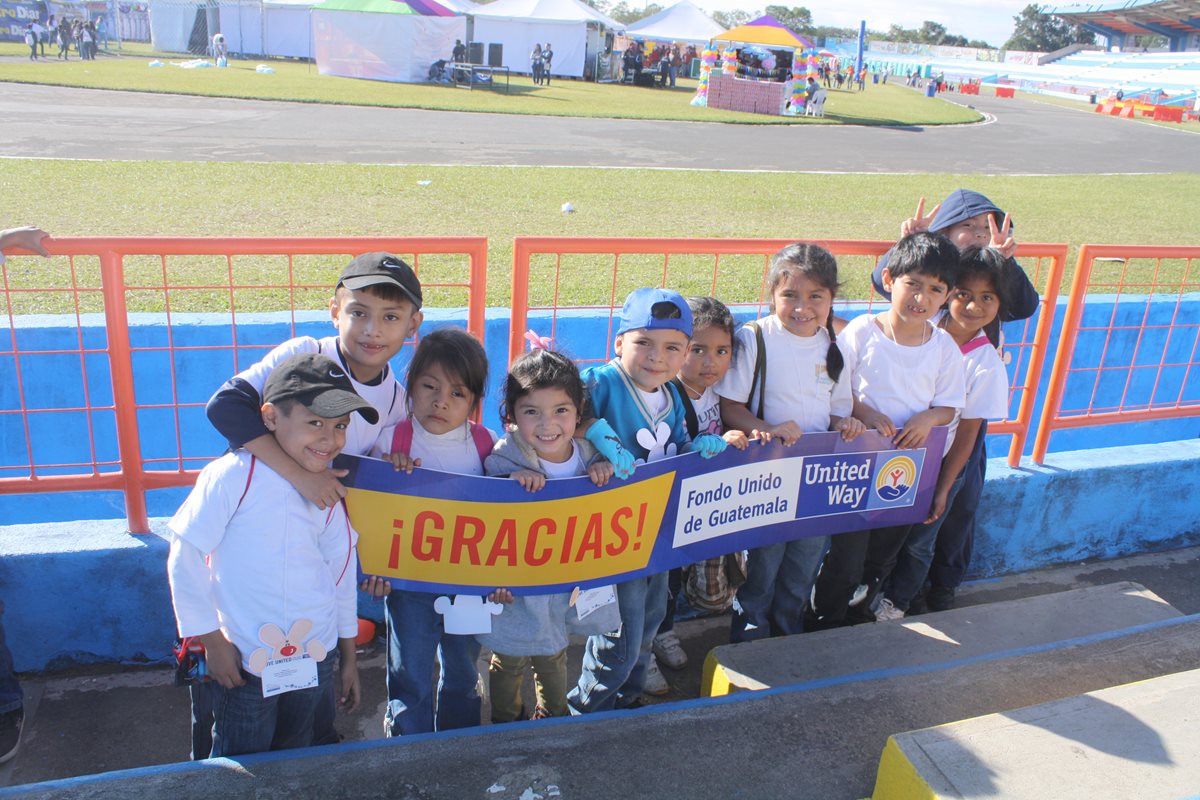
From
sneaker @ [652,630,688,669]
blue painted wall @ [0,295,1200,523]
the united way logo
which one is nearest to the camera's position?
the united way logo

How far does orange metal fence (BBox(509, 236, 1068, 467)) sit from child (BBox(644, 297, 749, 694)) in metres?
0.28

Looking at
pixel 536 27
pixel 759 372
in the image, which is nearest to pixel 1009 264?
pixel 759 372

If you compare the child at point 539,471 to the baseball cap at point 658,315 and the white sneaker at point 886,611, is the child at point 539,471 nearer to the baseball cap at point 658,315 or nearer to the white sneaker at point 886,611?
the baseball cap at point 658,315

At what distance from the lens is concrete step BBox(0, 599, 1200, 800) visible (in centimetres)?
263

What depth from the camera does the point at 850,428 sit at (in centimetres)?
345

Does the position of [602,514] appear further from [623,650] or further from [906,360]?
[906,360]

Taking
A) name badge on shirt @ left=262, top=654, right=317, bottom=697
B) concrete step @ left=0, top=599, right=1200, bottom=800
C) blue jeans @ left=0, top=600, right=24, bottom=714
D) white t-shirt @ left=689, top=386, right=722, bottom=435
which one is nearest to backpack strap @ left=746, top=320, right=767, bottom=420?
white t-shirt @ left=689, top=386, right=722, bottom=435

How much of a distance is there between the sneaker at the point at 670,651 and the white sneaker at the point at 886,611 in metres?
1.02

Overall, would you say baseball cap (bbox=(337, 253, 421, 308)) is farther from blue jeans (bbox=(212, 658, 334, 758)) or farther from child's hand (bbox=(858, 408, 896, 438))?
child's hand (bbox=(858, 408, 896, 438))

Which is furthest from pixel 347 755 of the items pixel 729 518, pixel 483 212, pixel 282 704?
pixel 483 212

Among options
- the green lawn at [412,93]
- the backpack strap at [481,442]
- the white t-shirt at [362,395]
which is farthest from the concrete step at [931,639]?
the green lawn at [412,93]

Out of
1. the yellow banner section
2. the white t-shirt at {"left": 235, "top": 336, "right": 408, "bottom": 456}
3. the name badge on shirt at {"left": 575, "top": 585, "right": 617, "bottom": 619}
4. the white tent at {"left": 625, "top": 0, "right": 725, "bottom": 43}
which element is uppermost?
the white tent at {"left": 625, "top": 0, "right": 725, "bottom": 43}

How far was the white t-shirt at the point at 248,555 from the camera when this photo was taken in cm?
238

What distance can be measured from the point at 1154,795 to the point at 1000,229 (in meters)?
2.31
